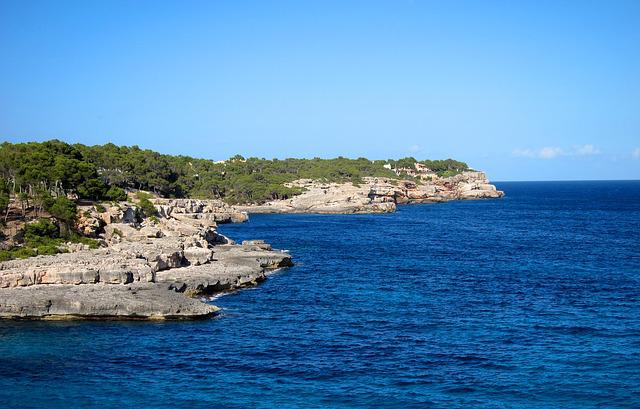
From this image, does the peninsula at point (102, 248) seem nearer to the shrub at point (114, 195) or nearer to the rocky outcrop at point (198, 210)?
the shrub at point (114, 195)

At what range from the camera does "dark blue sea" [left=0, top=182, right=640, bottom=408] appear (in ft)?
117

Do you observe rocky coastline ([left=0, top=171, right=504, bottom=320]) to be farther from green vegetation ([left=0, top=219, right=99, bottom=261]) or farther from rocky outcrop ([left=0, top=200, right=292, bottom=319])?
green vegetation ([left=0, top=219, right=99, bottom=261])

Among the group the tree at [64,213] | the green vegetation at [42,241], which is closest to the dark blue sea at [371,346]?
the green vegetation at [42,241]

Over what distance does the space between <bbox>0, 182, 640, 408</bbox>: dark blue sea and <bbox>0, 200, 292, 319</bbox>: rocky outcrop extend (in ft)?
5.68

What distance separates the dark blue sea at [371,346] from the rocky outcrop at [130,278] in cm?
173

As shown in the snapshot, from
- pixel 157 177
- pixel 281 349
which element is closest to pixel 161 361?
pixel 281 349

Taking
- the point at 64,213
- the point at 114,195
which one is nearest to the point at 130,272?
the point at 64,213

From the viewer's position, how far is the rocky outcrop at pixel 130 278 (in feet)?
168

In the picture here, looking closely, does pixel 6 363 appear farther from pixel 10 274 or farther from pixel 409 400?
pixel 409 400

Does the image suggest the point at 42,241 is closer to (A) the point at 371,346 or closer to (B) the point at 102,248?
(B) the point at 102,248

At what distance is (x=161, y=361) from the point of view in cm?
4150

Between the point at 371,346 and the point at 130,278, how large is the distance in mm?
24819

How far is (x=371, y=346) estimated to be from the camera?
45125mm

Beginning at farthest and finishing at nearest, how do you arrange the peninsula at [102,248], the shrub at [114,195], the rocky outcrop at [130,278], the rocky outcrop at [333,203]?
1. the rocky outcrop at [333,203]
2. the shrub at [114,195]
3. the peninsula at [102,248]
4. the rocky outcrop at [130,278]
